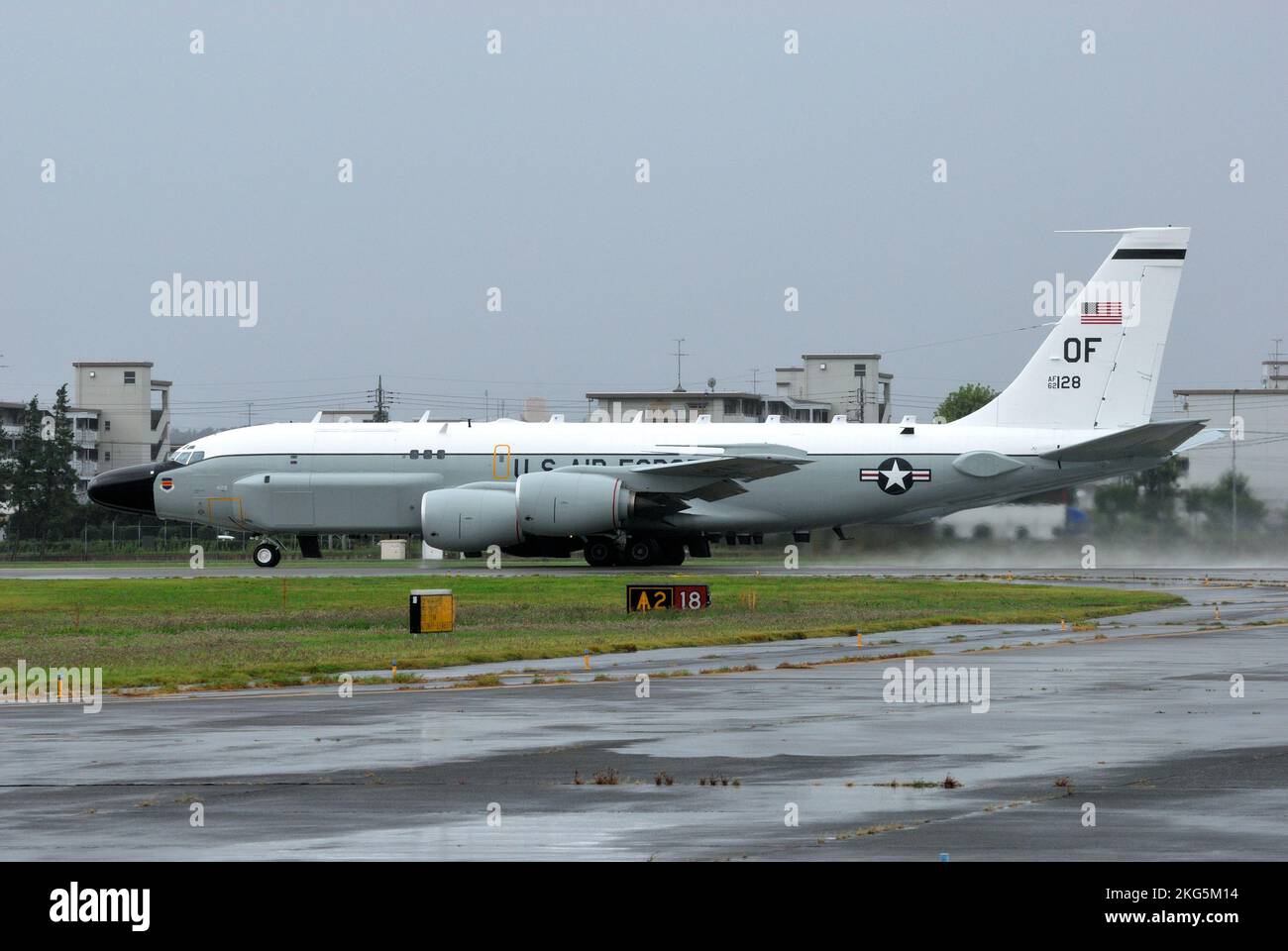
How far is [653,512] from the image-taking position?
5462 cm

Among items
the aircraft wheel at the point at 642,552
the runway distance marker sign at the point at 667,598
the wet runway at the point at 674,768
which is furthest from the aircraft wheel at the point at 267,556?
the wet runway at the point at 674,768

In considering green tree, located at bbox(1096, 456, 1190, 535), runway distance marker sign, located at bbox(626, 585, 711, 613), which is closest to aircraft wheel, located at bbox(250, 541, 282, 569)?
runway distance marker sign, located at bbox(626, 585, 711, 613)

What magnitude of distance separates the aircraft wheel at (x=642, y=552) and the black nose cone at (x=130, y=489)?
1573cm

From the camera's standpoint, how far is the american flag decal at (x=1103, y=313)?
2217 inches

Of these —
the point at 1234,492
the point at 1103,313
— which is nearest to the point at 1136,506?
the point at 1234,492

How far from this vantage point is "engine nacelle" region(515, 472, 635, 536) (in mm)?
52875

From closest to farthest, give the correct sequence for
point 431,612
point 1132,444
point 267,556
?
point 431,612 < point 1132,444 < point 267,556

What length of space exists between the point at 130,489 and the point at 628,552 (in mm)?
16945

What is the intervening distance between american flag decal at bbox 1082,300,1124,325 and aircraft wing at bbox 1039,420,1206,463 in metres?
4.07

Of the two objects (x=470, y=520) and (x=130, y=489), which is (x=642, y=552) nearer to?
(x=470, y=520)

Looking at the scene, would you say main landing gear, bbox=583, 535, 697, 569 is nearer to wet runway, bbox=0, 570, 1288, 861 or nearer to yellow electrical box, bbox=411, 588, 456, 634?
yellow electrical box, bbox=411, 588, 456, 634

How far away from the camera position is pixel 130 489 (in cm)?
5788

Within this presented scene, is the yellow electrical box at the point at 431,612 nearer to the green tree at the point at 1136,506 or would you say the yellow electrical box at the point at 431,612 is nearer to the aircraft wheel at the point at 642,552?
the aircraft wheel at the point at 642,552
